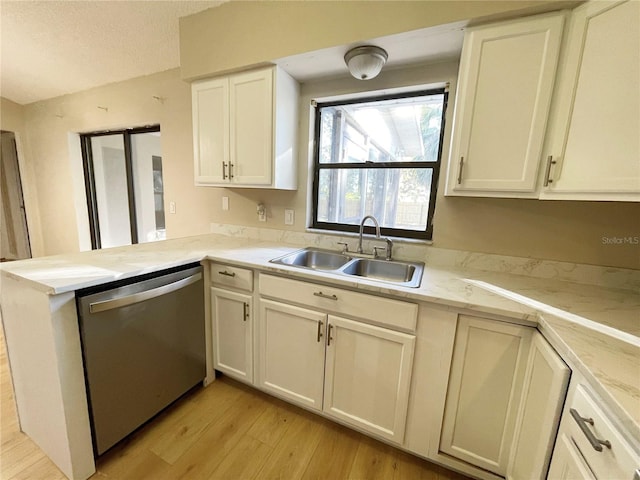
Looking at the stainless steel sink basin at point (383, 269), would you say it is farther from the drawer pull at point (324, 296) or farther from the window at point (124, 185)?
the window at point (124, 185)

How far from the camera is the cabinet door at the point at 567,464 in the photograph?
66cm

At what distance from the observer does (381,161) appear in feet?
6.00

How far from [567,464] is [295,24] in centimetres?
213

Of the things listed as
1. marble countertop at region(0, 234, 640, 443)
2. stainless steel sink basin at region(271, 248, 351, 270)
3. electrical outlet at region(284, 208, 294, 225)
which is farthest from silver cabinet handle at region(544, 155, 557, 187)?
electrical outlet at region(284, 208, 294, 225)

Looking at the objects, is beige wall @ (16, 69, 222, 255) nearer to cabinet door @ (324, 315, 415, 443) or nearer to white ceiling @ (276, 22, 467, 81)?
white ceiling @ (276, 22, 467, 81)

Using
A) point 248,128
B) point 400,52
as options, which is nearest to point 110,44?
point 248,128

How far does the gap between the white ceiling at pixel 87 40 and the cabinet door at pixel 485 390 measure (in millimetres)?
2394

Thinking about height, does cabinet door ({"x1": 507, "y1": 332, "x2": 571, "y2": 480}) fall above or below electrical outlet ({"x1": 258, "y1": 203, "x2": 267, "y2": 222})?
below

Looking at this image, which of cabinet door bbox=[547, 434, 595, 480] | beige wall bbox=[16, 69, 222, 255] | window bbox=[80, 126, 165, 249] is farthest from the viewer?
window bbox=[80, 126, 165, 249]

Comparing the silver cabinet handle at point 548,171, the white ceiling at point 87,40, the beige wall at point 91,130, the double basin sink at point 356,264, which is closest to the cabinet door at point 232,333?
the double basin sink at point 356,264

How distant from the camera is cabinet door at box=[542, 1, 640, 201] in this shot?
3.09ft

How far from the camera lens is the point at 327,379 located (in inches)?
56.1

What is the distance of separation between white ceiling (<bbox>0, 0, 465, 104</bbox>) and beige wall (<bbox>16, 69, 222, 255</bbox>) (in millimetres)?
164

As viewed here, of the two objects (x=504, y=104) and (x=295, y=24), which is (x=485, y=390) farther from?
(x=295, y=24)
